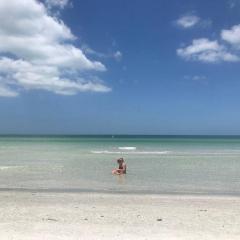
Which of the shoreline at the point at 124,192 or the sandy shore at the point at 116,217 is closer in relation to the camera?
the sandy shore at the point at 116,217

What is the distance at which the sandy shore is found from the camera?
34.1 ft

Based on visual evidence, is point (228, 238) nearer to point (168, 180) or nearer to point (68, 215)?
point (68, 215)

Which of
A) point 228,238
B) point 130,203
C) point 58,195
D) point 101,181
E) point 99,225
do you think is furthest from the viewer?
point 101,181

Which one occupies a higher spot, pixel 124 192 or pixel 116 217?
pixel 116 217

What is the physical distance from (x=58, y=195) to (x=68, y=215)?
523 centimetres

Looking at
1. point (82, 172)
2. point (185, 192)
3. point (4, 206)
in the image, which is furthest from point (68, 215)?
point (82, 172)

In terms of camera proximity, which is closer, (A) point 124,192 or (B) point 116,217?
(B) point 116,217

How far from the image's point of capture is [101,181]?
23.7 meters

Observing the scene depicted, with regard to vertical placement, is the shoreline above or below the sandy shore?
below

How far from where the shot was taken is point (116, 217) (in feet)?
41.8

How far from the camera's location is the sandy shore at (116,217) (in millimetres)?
10383

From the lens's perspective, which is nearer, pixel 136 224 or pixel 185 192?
pixel 136 224

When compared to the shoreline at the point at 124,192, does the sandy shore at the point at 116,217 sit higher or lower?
higher

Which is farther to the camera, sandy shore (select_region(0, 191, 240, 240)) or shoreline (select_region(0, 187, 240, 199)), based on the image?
shoreline (select_region(0, 187, 240, 199))
